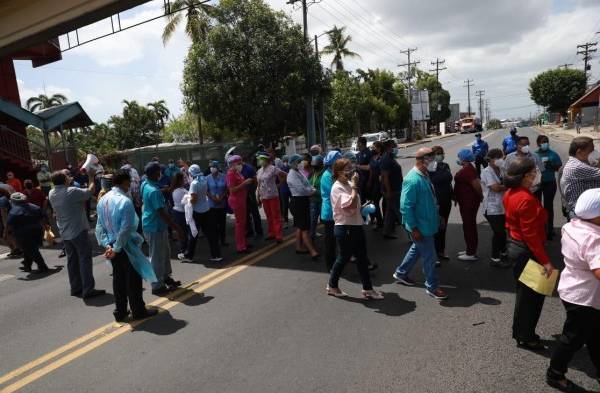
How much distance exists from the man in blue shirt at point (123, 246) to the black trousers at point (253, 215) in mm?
3801

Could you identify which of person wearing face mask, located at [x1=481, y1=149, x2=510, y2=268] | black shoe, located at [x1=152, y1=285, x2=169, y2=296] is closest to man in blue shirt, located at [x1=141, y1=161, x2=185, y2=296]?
black shoe, located at [x1=152, y1=285, x2=169, y2=296]

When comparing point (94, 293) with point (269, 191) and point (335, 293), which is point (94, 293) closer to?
point (269, 191)

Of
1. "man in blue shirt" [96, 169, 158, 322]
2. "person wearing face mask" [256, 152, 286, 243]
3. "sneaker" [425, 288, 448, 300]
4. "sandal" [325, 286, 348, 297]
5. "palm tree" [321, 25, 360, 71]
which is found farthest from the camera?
"palm tree" [321, 25, 360, 71]

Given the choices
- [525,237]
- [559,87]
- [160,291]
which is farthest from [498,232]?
[559,87]

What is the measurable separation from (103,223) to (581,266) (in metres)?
4.71

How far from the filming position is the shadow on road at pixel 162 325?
488 cm

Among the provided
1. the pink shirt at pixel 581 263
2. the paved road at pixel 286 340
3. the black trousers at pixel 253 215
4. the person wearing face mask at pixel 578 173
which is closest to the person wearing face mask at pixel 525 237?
the paved road at pixel 286 340

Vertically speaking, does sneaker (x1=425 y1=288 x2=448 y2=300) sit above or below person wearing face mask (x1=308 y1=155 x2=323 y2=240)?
below

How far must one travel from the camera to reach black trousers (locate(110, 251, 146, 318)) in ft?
16.9

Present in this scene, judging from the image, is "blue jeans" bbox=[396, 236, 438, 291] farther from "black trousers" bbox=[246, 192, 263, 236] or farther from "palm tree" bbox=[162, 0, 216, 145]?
"palm tree" bbox=[162, 0, 216, 145]

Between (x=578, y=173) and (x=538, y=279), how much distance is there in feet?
6.64

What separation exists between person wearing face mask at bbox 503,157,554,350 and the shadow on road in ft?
11.2

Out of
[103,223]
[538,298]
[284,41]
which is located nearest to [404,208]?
[538,298]

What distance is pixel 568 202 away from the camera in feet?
16.7
